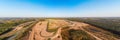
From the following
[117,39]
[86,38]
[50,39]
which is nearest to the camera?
[50,39]

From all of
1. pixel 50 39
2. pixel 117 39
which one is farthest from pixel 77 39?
pixel 117 39

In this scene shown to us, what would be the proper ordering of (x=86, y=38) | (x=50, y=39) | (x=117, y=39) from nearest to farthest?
(x=50, y=39), (x=86, y=38), (x=117, y=39)

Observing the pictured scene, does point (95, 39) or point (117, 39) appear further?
point (117, 39)

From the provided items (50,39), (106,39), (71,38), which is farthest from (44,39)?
(106,39)

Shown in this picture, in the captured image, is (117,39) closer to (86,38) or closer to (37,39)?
(86,38)

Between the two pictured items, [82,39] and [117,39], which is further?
[117,39]

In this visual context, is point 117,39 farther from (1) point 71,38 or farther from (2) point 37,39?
(2) point 37,39

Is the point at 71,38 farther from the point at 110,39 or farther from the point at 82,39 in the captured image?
the point at 110,39

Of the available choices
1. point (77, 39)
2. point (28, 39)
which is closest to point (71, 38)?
point (77, 39)
